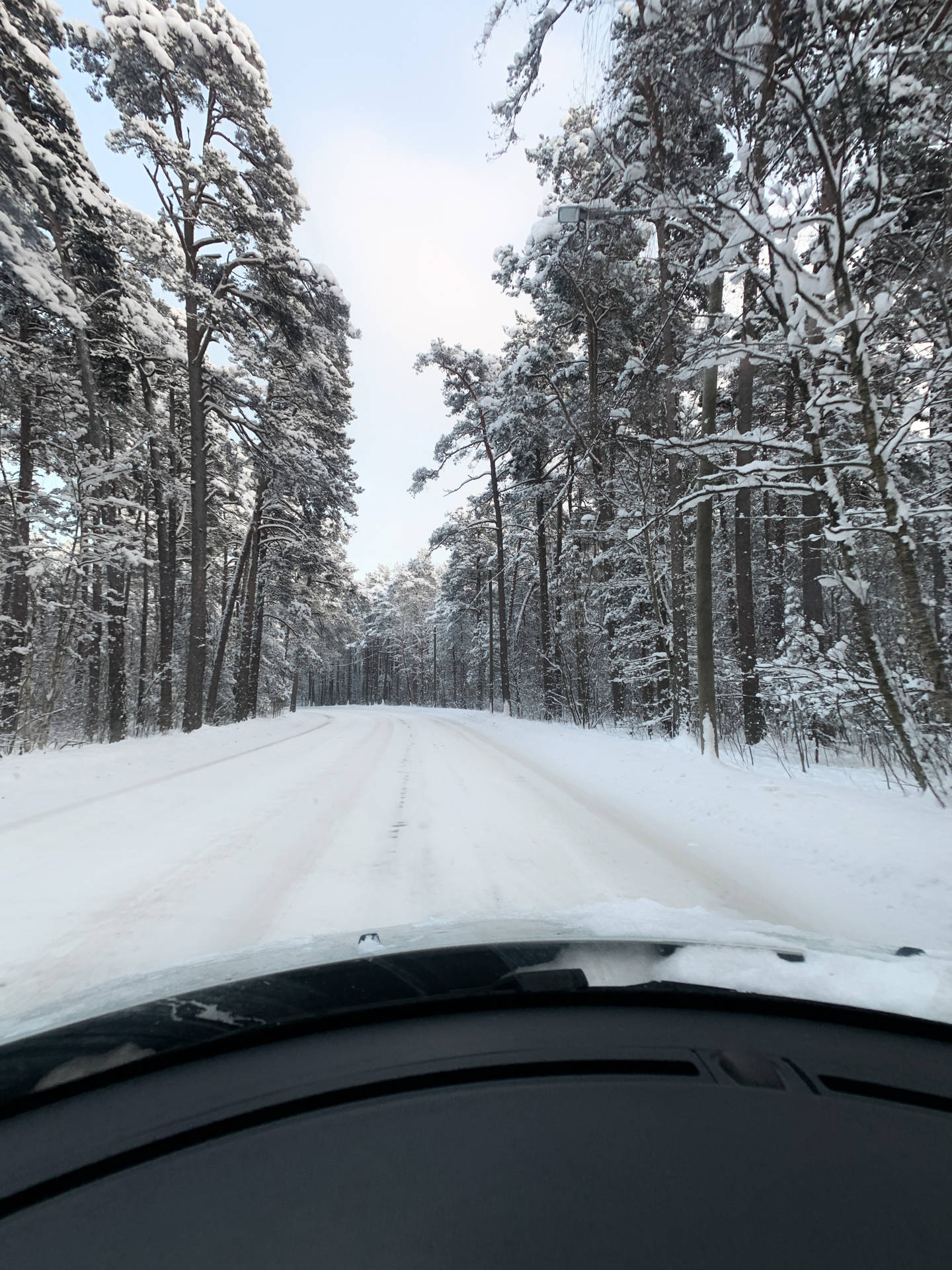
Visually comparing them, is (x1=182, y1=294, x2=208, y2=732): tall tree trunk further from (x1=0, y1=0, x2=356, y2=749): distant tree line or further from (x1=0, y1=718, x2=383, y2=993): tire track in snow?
(x1=0, y1=718, x2=383, y2=993): tire track in snow

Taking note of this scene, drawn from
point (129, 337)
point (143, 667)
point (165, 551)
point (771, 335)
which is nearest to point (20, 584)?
point (129, 337)

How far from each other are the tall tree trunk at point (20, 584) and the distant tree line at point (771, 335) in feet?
29.3

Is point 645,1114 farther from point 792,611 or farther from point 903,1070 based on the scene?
point 792,611

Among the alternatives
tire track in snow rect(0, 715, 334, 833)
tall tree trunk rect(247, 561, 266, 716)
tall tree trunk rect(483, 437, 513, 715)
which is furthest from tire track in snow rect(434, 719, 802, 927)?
tall tree trunk rect(247, 561, 266, 716)

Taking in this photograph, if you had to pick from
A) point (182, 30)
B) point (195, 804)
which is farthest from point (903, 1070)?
point (182, 30)

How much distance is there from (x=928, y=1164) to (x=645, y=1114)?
0.40 metres

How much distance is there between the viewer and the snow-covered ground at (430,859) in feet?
8.23

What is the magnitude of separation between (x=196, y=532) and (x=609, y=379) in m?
10.1

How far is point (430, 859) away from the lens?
143 inches

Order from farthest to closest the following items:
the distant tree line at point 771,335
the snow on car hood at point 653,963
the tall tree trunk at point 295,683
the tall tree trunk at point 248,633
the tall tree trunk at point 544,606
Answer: the tall tree trunk at point 295,683 < the tall tree trunk at point 248,633 < the tall tree trunk at point 544,606 < the distant tree line at point 771,335 < the snow on car hood at point 653,963

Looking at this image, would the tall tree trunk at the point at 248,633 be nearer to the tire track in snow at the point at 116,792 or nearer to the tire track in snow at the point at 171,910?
the tire track in snow at the point at 116,792

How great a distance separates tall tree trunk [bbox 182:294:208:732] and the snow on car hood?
1145 centimetres

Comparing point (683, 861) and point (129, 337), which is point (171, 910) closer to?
point (683, 861)

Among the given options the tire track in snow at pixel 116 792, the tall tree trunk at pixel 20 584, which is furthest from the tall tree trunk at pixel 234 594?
the tire track in snow at pixel 116 792
